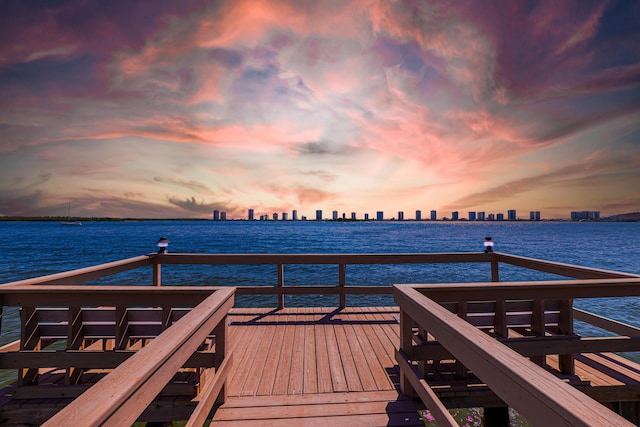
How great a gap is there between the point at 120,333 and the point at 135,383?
7.41 feet

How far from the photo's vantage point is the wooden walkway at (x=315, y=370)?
234 centimetres

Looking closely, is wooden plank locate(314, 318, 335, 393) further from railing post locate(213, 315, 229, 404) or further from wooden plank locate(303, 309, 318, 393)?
railing post locate(213, 315, 229, 404)

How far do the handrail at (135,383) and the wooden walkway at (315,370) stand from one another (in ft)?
4.78

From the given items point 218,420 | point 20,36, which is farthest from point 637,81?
point 20,36

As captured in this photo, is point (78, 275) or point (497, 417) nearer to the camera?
point (78, 275)

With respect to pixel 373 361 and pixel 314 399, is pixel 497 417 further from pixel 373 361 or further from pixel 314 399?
pixel 314 399

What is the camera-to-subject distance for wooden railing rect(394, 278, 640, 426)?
0.82 metres

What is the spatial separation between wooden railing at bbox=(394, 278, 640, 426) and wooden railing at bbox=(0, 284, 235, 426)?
1.39 metres

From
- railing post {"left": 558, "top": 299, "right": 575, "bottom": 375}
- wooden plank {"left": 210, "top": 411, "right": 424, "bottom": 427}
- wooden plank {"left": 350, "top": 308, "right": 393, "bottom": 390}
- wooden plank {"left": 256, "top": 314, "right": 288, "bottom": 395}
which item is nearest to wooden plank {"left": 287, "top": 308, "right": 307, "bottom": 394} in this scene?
wooden plank {"left": 256, "top": 314, "right": 288, "bottom": 395}

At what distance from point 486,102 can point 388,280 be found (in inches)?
453

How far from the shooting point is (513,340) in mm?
2281

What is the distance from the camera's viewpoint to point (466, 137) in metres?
13.2

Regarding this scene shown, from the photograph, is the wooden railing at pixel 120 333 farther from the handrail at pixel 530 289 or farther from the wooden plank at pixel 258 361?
the handrail at pixel 530 289

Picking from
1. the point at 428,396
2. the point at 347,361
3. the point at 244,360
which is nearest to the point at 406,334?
the point at 428,396
